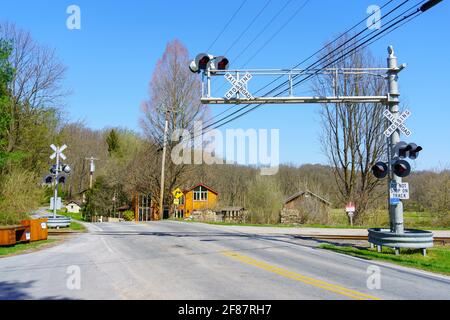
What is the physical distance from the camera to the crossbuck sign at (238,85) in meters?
15.7

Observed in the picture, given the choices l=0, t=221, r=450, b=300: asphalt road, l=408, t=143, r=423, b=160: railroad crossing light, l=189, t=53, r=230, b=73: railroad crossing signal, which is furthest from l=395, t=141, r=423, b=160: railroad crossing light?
l=189, t=53, r=230, b=73: railroad crossing signal

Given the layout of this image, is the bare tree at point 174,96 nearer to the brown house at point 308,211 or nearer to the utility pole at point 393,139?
the brown house at point 308,211

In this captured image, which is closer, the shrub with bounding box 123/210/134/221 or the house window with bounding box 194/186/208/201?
the shrub with bounding box 123/210/134/221

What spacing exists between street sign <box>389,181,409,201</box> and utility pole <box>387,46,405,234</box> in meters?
0.16

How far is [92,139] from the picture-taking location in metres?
101

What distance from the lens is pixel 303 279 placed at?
9.65m

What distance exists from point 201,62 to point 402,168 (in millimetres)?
8144

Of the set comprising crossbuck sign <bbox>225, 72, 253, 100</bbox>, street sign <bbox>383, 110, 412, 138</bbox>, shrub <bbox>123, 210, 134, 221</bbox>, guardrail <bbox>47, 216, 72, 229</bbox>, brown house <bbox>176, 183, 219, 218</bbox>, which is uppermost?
crossbuck sign <bbox>225, 72, 253, 100</bbox>

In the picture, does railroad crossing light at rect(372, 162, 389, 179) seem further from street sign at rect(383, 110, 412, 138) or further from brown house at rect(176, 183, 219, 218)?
brown house at rect(176, 183, 219, 218)

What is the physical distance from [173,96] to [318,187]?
1977 cm

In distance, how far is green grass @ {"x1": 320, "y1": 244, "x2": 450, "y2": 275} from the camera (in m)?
12.1

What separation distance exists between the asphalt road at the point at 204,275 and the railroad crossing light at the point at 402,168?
11.2 feet
